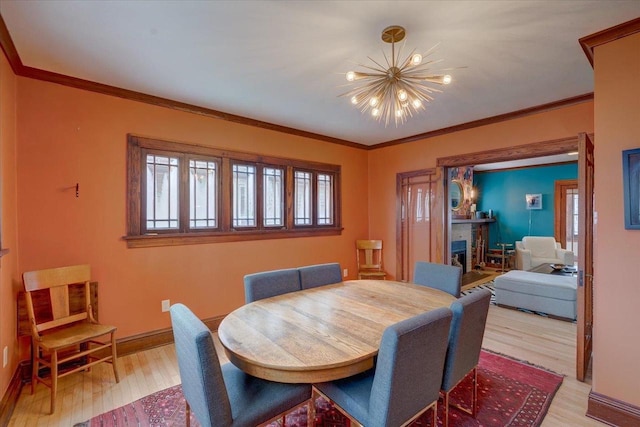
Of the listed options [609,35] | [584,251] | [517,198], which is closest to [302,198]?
[584,251]

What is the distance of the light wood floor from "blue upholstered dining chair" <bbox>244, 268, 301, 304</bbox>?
103cm

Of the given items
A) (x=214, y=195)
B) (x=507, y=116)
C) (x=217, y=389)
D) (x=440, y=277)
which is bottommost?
(x=217, y=389)

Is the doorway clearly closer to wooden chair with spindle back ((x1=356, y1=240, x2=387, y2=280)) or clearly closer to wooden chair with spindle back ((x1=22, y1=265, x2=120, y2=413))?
wooden chair with spindle back ((x1=356, y1=240, x2=387, y2=280))

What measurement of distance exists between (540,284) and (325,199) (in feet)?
10.3

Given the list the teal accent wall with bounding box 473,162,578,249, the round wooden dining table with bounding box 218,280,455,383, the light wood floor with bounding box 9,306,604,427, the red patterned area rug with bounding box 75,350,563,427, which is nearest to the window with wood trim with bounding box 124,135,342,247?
the light wood floor with bounding box 9,306,604,427

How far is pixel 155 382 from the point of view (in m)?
2.41

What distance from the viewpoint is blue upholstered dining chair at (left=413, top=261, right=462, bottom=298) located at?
2555mm

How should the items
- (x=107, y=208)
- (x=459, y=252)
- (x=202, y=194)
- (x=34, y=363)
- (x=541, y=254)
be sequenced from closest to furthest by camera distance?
1. (x=34, y=363)
2. (x=107, y=208)
3. (x=202, y=194)
4. (x=541, y=254)
5. (x=459, y=252)

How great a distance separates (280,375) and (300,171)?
3261mm

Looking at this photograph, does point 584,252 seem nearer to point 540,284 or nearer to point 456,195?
point 540,284

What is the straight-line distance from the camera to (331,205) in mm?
4719

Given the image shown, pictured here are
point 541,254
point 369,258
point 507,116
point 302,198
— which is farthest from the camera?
point 541,254

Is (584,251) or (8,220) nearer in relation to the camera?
(8,220)

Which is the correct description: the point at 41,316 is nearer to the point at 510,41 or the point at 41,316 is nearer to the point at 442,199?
the point at 510,41
